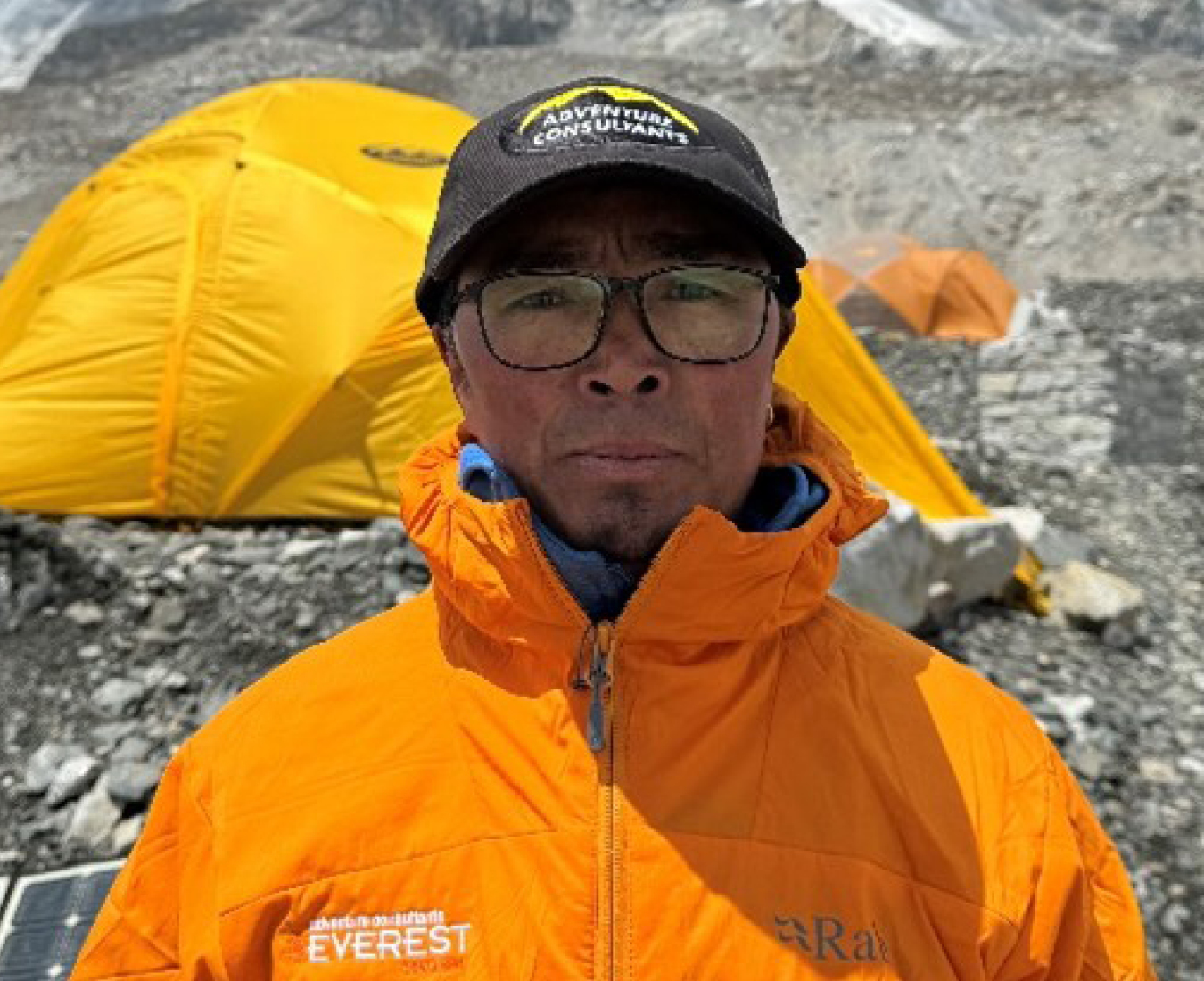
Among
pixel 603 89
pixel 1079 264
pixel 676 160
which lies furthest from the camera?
pixel 1079 264

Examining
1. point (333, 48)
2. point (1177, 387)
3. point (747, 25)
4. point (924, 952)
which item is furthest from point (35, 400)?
point (747, 25)

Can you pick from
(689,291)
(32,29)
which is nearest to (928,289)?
(689,291)

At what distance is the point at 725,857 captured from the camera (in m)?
1.53

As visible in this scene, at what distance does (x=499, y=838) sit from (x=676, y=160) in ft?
3.39

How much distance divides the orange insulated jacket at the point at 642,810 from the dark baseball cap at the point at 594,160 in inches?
14.6

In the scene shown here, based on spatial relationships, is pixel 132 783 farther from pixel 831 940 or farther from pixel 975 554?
pixel 975 554

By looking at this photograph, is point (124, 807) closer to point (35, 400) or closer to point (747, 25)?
point (35, 400)

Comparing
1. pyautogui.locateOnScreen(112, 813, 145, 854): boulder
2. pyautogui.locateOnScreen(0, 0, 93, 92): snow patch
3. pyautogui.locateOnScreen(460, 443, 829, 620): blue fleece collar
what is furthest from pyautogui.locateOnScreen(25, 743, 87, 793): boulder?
pyautogui.locateOnScreen(0, 0, 93, 92): snow patch

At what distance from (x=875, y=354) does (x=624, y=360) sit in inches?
Result: 458

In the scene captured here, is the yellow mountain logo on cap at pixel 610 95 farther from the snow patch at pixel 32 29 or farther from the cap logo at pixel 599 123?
the snow patch at pixel 32 29

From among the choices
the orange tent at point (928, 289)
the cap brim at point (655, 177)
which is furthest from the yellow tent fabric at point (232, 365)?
the orange tent at point (928, 289)

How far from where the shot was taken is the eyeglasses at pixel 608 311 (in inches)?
60.2

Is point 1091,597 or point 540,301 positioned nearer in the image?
point 540,301

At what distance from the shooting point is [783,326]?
1.75 meters
